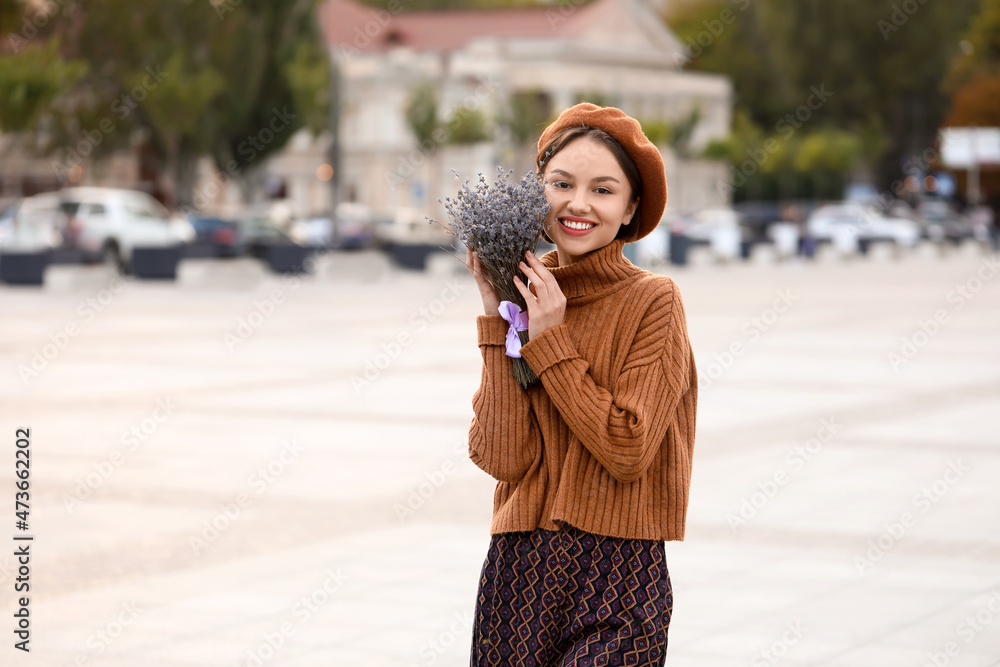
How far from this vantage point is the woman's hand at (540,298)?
2.88 meters

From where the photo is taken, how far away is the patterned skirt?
2939 mm

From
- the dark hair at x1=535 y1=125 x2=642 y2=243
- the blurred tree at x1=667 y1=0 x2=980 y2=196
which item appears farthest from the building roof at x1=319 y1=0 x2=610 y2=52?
the dark hair at x1=535 y1=125 x2=642 y2=243

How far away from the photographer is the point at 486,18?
8012cm

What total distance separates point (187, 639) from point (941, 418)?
278 inches

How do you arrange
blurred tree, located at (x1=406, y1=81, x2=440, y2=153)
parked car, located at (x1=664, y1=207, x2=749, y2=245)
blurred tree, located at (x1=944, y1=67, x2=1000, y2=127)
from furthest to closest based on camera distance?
blurred tree, located at (x1=944, y1=67, x2=1000, y2=127), blurred tree, located at (x1=406, y1=81, x2=440, y2=153), parked car, located at (x1=664, y1=207, x2=749, y2=245)

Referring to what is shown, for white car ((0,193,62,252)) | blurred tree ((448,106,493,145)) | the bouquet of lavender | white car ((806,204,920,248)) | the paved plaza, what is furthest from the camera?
blurred tree ((448,106,493,145))

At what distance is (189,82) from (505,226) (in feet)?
144

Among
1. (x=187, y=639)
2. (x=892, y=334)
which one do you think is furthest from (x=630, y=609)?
(x=892, y=334)

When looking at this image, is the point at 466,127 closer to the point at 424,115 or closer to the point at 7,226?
the point at 424,115

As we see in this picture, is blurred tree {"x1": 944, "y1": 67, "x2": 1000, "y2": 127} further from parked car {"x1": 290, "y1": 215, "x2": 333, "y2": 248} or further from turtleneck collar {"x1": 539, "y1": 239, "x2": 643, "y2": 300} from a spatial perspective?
turtleneck collar {"x1": 539, "y1": 239, "x2": 643, "y2": 300}

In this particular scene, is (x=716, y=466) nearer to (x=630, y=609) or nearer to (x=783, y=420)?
(x=783, y=420)

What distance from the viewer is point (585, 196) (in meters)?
2.99

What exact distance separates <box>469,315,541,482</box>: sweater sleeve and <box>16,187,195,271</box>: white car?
93.7ft

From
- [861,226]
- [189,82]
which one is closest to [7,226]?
[189,82]
